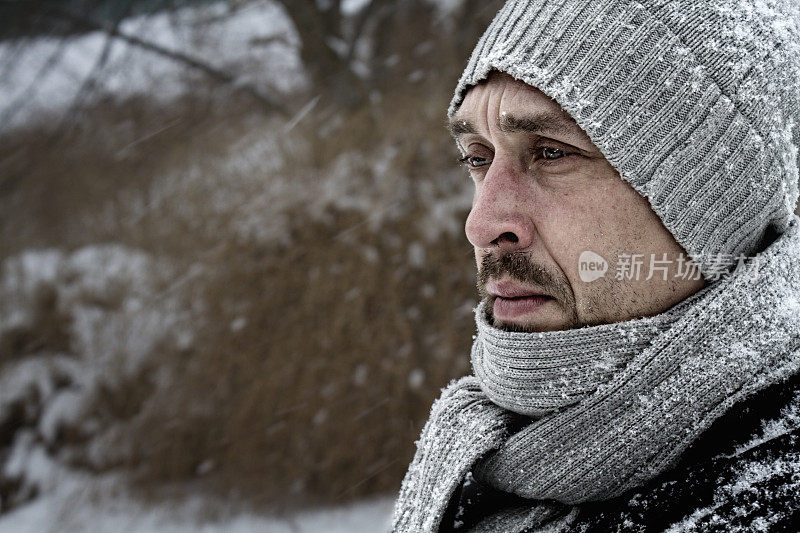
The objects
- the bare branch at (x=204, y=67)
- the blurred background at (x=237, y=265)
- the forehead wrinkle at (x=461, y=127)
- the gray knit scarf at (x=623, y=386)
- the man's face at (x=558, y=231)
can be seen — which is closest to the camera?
the gray knit scarf at (x=623, y=386)

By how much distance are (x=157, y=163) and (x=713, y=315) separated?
16.0 feet

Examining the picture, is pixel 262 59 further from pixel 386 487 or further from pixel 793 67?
pixel 793 67

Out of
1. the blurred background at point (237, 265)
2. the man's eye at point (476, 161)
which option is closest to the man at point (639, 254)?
the man's eye at point (476, 161)

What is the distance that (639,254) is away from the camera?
1.58m

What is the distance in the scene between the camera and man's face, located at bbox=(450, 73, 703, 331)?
157cm

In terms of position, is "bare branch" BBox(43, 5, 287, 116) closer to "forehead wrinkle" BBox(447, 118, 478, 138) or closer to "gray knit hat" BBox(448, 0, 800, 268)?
"forehead wrinkle" BBox(447, 118, 478, 138)

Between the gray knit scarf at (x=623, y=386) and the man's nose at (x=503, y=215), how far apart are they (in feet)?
0.75

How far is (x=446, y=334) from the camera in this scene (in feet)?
17.0

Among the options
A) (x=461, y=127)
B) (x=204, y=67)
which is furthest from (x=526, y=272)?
(x=204, y=67)

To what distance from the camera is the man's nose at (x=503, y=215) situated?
163 cm

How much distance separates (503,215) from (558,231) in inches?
5.4

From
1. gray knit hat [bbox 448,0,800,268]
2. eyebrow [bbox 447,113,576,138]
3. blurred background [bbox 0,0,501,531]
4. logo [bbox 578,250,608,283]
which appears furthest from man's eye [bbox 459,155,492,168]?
blurred background [bbox 0,0,501,531]

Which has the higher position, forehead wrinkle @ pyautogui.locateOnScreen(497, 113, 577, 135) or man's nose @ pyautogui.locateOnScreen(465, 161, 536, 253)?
forehead wrinkle @ pyautogui.locateOnScreen(497, 113, 577, 135)

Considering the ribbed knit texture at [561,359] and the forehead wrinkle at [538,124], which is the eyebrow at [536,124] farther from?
the ribbed knit texture at [561,359]
